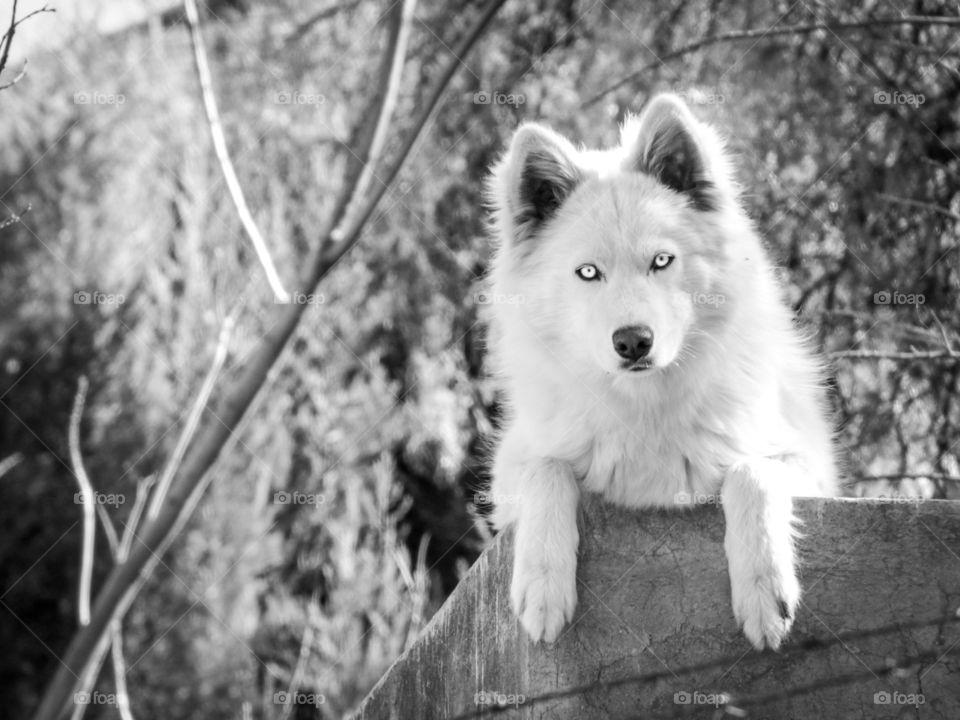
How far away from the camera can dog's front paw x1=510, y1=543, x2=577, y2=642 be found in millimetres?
3305

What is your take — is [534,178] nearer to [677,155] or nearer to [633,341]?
[677,155]

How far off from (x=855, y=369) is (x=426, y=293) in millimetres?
5230

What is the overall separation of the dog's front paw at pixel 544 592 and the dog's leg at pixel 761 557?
0.50m

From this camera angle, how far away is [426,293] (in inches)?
438

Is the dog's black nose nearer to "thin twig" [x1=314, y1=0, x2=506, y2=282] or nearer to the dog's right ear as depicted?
the dog's right ear

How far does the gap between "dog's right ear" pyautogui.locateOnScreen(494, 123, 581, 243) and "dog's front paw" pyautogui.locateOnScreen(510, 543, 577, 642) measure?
1380 millimetres

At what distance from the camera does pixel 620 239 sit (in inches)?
150

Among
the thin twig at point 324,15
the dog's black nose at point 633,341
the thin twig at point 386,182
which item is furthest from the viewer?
the thin twig at point 324,15

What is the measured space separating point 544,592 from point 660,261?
1237mm

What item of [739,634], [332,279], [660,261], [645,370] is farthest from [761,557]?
[332,279]

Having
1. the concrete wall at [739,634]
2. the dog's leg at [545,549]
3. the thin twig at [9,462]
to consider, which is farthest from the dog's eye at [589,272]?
the thin twig at [9,462]

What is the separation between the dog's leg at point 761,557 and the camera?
317cm

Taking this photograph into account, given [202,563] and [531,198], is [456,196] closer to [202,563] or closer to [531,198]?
[202,563]

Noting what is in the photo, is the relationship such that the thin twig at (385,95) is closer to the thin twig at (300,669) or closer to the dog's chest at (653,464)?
the dog's chest at (653,464)
